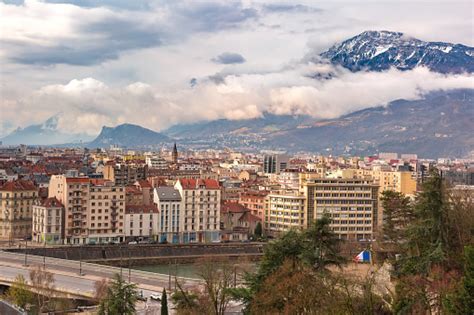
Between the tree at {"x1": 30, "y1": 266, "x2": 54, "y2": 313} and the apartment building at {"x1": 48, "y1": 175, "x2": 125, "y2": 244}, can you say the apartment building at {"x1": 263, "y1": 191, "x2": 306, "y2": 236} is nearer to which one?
the apartment building at {"x1": 48, "y1": 175, "x2": 125, "y2": 244}

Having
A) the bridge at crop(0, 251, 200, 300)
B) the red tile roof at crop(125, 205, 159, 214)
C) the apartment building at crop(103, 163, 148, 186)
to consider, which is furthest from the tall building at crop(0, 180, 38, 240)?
the apartment building at crop(103, 163, 148, 186)

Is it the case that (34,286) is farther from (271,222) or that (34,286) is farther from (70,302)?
(271,222)

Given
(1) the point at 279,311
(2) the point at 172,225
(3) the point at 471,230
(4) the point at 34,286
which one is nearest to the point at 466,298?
(1) the point at 279,311

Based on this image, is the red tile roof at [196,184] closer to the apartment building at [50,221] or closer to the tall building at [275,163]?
the apartment building at [50,221]

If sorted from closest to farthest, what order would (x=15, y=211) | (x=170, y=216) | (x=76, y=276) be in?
(x=76, y=276) < (x=15, y=211) < (x=170, y=216)

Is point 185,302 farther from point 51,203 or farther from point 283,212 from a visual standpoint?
point 283,212

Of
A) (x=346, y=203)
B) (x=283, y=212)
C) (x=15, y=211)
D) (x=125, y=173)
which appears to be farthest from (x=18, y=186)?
(x=346, y=203)
